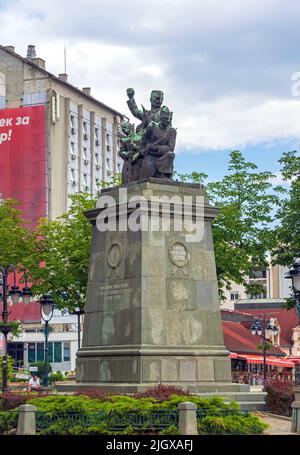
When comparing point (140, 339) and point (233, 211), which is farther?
point (233, 211)

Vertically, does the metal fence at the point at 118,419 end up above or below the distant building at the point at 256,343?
below

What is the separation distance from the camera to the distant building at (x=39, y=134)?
110m

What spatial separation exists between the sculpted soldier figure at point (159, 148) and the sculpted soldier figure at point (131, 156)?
375 millimetres

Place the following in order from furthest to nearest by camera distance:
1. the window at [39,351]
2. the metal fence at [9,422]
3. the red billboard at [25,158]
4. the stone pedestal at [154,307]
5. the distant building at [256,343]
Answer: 1. the red billboard at [25,158]
2. the window at [39,351]
3. the distant building at [256,343]
4. the stone pedestal at [154,307]
5. the metal fence at [9,422]

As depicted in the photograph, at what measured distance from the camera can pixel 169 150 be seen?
29.2 m

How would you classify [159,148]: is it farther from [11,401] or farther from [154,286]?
[11,401]

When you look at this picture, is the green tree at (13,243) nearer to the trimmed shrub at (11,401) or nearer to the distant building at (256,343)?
the distant building at (256,343)

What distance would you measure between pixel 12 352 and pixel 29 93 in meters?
28.8

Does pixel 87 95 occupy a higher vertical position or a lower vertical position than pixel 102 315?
higher

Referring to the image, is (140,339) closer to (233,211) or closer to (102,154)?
(233,211)

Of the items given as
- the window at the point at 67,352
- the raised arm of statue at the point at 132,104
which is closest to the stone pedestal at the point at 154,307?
the raised arm of statue at the point at 132,104

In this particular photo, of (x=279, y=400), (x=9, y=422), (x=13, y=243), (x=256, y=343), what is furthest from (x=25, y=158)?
(x=9, y=422)

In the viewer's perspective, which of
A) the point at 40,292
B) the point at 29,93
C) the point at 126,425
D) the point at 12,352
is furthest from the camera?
the point at 29,93

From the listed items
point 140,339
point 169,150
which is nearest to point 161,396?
point 140,339
